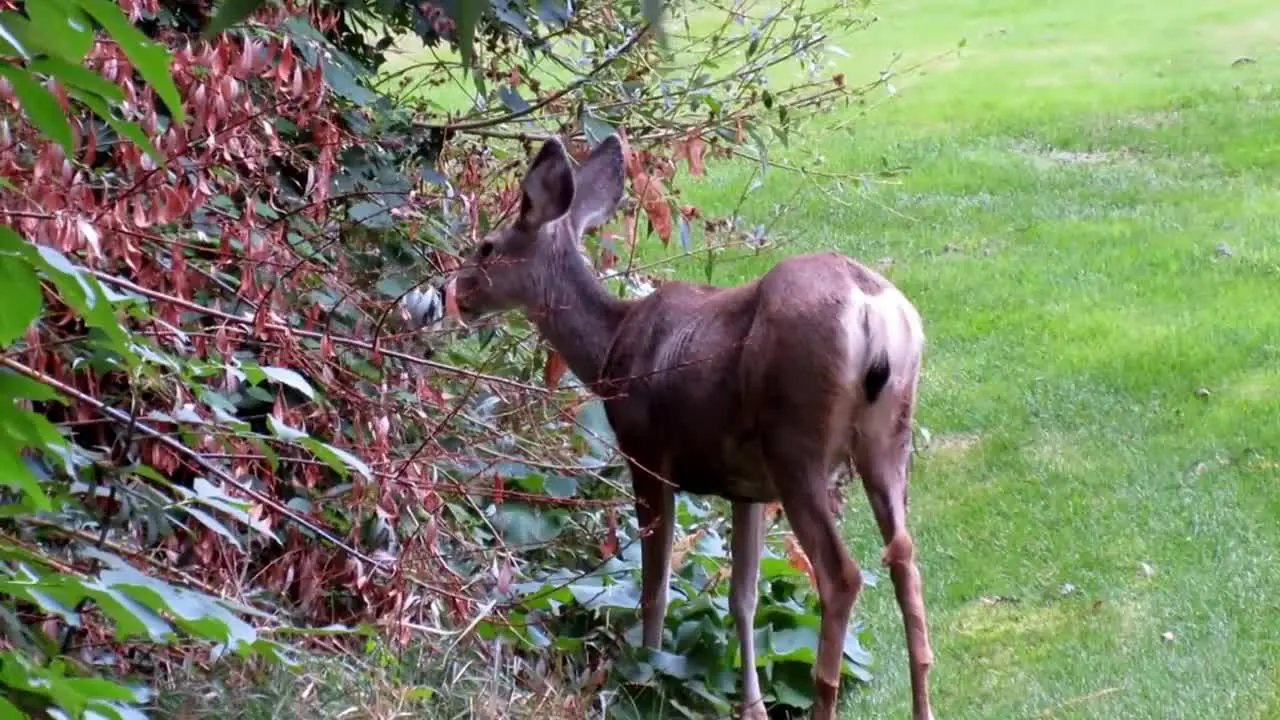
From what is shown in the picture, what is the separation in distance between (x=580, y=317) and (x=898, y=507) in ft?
4.54

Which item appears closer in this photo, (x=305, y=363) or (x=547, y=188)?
(x=305, y=363)

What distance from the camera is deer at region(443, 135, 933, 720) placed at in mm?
4945

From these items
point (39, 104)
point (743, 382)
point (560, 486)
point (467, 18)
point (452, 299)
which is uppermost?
point (467, 18)

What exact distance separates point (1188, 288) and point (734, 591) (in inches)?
251

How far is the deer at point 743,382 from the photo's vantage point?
495cm

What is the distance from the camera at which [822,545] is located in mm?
5031

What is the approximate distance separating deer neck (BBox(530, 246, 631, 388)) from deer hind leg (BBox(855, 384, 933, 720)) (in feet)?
3.90

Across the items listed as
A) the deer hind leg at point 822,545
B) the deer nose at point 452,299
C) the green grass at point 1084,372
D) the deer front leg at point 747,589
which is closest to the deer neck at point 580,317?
the deer nose at point 452,299

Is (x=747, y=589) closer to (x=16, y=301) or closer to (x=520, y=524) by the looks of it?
(x=520, y=524)

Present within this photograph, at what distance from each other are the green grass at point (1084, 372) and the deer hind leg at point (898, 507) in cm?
67

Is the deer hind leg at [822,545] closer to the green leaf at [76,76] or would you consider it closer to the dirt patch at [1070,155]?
the green leaf at [76,76]

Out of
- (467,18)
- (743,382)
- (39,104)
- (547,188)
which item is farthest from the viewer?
(547,188)

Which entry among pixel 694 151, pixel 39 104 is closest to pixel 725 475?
pixel 694 151

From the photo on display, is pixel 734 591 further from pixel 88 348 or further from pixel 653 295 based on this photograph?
pixel 88 348
